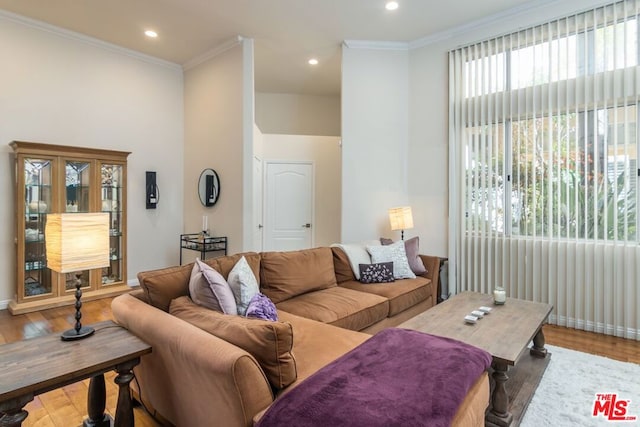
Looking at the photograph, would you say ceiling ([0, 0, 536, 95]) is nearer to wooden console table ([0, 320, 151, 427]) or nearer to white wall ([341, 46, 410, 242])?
white wall ([341, 46, 410, 242])

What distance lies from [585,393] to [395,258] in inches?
76.3

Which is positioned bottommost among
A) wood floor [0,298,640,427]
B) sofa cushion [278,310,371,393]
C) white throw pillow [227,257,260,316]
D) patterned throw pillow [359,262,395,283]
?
wood floor [0,298,640,427]

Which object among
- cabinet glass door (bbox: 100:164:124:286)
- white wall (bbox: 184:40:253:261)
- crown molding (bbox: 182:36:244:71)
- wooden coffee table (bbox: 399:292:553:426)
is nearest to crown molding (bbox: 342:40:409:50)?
white wall (bbox: 184:40:253:261)

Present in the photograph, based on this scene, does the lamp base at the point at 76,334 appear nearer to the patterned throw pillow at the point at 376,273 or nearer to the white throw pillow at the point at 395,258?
the patterned throw pillow at the point at 376,273

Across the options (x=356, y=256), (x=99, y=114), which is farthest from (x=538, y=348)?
(x=99, y=114)

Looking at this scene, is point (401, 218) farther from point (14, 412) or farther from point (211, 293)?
point (14, 412)

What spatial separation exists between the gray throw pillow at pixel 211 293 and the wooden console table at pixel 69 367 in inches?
16.6

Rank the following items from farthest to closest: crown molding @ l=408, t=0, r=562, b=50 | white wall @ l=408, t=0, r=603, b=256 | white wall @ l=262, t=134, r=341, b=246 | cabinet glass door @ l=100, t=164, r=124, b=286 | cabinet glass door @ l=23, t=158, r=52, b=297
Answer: white wall @ l=262, t=134, r=341, b=246 → cabinet glass door @ l=100, t=164, r=124, b=286 → white wall @ l=408, t=0, r=603, b=256 → cabinet glass door @ l=23, t=158, r=52, b=297 → crown molding @ l=408, t=0, r=562, b=50

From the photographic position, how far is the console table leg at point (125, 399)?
5.41ft

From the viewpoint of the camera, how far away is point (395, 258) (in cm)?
385

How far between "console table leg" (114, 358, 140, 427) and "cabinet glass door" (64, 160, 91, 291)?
326 centimetres

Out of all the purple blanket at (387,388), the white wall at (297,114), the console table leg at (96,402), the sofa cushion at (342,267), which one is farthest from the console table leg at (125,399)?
the white wall at (297,114)

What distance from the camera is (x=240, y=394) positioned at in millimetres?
1329

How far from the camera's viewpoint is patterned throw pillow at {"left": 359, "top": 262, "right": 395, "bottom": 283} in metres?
3.63
